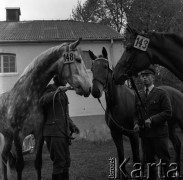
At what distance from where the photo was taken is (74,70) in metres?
4.02

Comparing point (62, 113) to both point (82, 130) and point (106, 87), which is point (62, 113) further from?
point (82, 130)

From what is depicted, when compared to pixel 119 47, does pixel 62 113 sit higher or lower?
lower

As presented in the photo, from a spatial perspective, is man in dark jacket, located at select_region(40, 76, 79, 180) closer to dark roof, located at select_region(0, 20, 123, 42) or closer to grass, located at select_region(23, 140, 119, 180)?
grass, located at select_region(23, 140, 119, 180)

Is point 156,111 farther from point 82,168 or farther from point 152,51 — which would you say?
point 82,168

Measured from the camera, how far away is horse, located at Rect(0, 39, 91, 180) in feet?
13.3

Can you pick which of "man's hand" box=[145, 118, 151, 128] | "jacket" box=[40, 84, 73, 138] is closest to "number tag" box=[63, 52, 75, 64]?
"jacket" box=[40, 84, 73, 138]

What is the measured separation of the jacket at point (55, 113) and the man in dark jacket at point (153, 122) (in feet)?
3.27

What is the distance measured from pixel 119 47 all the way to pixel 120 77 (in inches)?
487

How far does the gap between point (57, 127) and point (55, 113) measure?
19cm

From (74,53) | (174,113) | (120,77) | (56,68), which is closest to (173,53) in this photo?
(120,77)

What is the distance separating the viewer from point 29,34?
52.7 ft

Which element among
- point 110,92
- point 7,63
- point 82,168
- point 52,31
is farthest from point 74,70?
point 52,31

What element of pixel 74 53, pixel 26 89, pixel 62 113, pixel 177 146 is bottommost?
pixel 177 146

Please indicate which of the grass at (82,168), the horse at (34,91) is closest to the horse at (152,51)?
the horse at (34,91)
